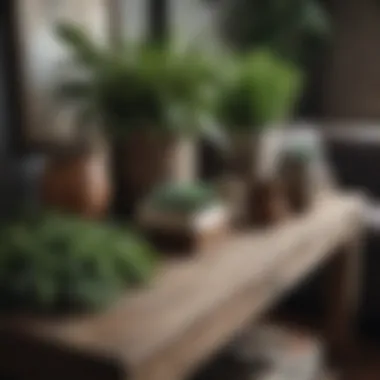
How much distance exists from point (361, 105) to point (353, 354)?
1.34 meters

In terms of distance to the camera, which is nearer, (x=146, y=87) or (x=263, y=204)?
(x=146, y=87)

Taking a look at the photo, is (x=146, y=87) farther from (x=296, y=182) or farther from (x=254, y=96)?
(x=296, y=182)

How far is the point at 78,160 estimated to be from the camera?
71.1 inches

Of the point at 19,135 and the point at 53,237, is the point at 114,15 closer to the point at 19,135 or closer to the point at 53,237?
the point at 19,135

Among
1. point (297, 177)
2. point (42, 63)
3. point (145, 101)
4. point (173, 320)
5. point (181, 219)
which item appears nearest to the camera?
point (173, 320)

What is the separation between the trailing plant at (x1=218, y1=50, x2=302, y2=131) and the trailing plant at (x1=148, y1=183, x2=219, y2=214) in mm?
344

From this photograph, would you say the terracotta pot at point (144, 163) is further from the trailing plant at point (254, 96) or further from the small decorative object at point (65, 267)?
the small decorative object at point (65, 267)

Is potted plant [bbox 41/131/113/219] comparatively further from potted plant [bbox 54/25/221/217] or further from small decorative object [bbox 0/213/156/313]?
small decorative object [bbox 0/213/156/313]

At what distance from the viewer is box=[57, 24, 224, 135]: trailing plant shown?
1.84m

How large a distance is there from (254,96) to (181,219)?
1.65 ft

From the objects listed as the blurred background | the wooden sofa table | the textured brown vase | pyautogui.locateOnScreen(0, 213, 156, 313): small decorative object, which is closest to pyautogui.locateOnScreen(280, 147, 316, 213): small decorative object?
the textured brown vase

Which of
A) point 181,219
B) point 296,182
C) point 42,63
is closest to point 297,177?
point 296,182

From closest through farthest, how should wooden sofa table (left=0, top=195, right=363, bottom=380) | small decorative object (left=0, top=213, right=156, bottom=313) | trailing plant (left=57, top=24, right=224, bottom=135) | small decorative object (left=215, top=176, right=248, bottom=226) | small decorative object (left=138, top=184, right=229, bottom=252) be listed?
wooden sofa table (left=0, top=195, right=363, bottom=380) → small decorative object (left=0, top=213, right=156, bottom=313) → small decorative object (left=138, top=184, right=229, bottom=252) → trailing plant (left=57, top=24, right=224, bottom=135) → small decorative object (left=215, top=176, right=248, bottom=226)

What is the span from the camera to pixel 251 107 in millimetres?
2096
